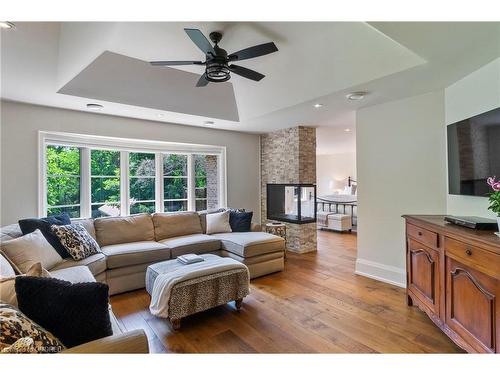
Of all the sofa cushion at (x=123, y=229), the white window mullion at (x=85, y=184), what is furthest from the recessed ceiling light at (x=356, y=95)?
the white window mullion at (x=85, y=184)

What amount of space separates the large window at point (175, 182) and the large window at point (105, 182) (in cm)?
78

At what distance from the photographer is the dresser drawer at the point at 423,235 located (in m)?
2.21

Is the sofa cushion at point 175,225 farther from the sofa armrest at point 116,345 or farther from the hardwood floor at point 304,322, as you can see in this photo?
the sofa armrest at point 116,345

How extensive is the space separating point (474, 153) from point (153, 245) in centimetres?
363

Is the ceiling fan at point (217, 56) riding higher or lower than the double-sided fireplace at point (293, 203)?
higher

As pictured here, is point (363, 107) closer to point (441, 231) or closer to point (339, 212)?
point (441, 231)

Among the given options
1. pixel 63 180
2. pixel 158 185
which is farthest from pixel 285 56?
pixel 63 180

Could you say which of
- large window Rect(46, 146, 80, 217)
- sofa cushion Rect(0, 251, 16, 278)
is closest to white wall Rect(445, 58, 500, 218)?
sofa cushion Rect(0, 251, 16, 278)

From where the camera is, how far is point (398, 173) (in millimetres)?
3297

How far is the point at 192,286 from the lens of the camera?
241 centimetres

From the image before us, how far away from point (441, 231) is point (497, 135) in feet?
2.91

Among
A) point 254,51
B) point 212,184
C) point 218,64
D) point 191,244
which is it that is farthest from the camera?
point 212,184

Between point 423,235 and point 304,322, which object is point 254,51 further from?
point 304,322
